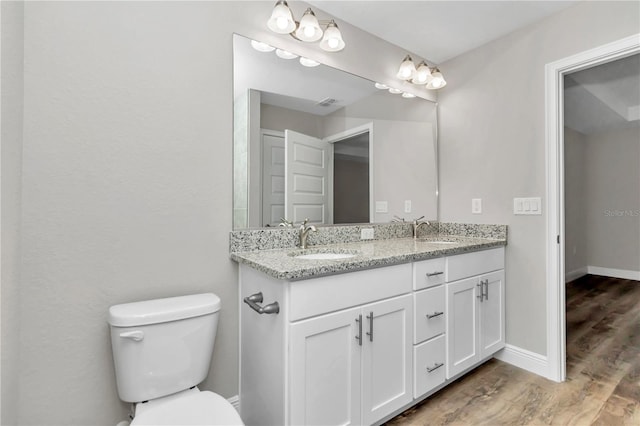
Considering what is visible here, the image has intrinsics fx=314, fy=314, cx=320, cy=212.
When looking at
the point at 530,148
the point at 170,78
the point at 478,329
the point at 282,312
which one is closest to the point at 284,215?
the point at 282,312

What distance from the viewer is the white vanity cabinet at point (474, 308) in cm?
180

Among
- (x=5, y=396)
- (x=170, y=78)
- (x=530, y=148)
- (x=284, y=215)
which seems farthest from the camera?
(x=530, y=148)

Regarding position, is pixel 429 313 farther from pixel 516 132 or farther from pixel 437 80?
pixel 437 80

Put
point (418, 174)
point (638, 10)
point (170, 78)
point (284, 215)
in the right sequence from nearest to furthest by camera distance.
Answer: point (170, 78), point (638, 10), point (284, 215), point (418, 174)

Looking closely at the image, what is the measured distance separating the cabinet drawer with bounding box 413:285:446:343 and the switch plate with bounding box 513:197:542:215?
2.94 feet

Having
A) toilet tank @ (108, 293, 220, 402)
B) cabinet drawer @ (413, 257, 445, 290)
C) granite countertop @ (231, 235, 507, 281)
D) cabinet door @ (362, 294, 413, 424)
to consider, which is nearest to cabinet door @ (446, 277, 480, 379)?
cabinet drawer @ (413, 257, 445, 290)

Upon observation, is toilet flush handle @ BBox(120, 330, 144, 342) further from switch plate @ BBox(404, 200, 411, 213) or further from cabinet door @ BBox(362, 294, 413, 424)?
switch plate @ BBox(404, 200, 411, 213)

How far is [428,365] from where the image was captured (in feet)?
5.45

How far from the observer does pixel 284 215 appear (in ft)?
5.98

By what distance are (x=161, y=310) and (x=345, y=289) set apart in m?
0.73

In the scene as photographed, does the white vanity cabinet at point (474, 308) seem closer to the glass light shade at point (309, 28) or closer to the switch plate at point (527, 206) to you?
the switch plate at point (527, 206)

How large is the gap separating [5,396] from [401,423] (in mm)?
1578

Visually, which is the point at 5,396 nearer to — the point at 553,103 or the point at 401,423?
the point at 401,423

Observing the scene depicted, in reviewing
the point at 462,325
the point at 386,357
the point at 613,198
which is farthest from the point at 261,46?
the point at 613,198
